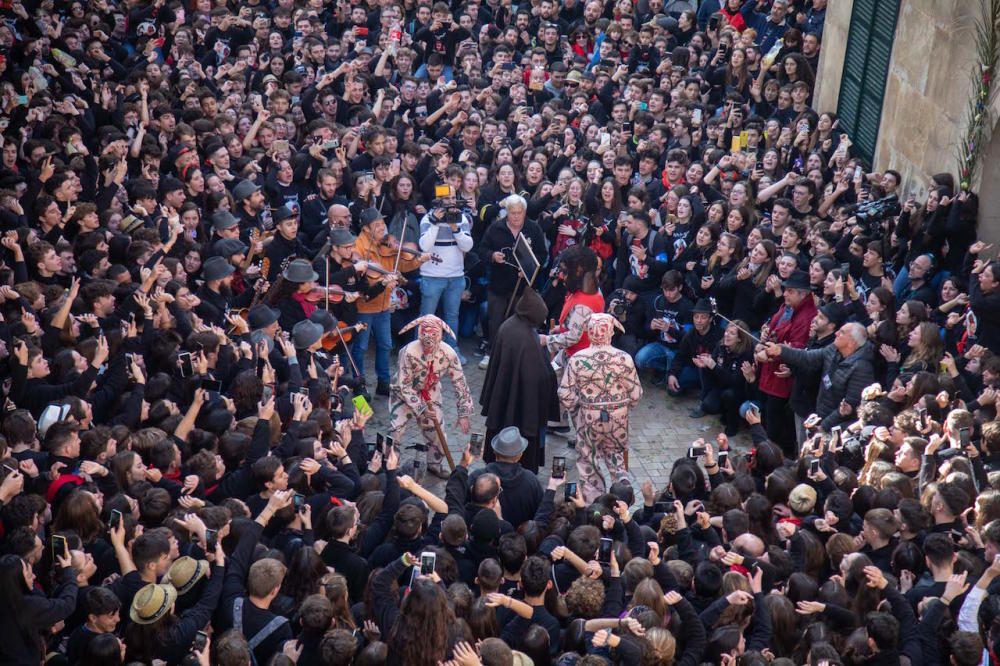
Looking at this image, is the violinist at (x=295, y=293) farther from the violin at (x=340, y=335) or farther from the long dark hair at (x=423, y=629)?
the long dark hair at (x=423, y=629)

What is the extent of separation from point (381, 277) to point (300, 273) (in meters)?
1.03

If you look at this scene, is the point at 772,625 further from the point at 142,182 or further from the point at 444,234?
the point at 142,182

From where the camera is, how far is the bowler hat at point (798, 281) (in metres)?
10.3

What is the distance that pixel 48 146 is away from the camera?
1105 cm

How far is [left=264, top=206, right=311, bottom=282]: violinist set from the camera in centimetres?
1109

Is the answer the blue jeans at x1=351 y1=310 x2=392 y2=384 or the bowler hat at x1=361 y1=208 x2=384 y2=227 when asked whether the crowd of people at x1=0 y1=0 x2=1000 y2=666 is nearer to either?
the blue jeans at x1=351 y1=310 x2=392 y2=384

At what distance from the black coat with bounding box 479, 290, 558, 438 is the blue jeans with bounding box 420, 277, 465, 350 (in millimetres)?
2264

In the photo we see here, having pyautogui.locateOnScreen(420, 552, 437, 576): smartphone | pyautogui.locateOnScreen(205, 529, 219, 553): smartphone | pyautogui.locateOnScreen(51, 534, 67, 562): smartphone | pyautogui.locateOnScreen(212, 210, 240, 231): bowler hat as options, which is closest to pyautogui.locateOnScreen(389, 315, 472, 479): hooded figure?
pyautogui.locateOnScreen(212, 210, 240, 231): bowler hat

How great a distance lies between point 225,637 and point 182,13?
44.5 ft

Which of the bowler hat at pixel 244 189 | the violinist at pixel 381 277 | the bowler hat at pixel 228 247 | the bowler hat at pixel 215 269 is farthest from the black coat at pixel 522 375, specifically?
the bowler hat at pixel 244 189

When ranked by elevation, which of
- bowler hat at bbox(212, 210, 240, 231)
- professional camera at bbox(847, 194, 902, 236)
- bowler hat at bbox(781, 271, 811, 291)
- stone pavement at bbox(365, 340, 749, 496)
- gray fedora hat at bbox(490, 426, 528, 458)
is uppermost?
professional camera at bbox(847, 194, 902, 236)

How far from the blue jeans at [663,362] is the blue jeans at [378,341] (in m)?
2.65

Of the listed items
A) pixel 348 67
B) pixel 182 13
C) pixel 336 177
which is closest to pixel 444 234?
pixel 336 177

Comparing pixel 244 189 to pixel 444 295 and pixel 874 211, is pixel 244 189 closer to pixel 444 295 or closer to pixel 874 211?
pixel 444 295
